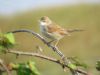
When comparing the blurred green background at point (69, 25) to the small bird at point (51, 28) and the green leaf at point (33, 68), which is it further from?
the green leaf at point (33, 68)

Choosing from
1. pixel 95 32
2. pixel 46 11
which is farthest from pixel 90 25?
pixel 46 11

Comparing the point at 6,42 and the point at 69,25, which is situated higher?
the point at 69,25

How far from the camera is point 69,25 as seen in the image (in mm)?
13219

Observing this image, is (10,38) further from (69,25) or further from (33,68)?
(69,25)

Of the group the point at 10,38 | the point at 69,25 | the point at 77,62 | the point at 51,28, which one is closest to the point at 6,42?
the point at 10,38

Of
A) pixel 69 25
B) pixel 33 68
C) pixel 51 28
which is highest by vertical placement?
pixel 69 25

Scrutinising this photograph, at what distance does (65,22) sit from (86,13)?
79cm

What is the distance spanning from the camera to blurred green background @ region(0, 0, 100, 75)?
1099cm

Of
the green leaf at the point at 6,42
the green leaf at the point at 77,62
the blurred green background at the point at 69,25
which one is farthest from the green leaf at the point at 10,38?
the blurred green background at the point at 69,25

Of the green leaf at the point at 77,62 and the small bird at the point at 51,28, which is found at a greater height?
the small bird at the point at 51,28

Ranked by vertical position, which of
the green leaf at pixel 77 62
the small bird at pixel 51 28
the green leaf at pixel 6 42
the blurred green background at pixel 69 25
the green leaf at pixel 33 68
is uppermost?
the blurred green background at pixel 69 25

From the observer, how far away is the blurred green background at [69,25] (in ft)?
36.0

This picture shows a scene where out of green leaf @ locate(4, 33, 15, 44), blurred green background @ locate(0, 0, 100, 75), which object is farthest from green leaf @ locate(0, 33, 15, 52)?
blurred green background @ locate(0, 0, 100, 75)

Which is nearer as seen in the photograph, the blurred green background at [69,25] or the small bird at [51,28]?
the small bird at [51,28]
